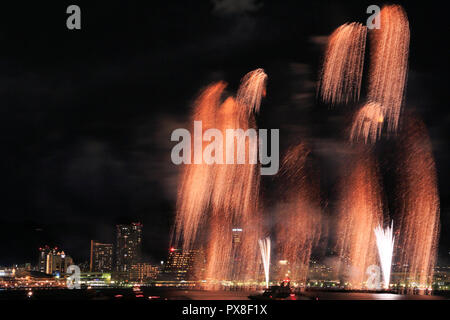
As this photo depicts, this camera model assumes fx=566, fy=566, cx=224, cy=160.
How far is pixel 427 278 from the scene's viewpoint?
199875 millimetres
